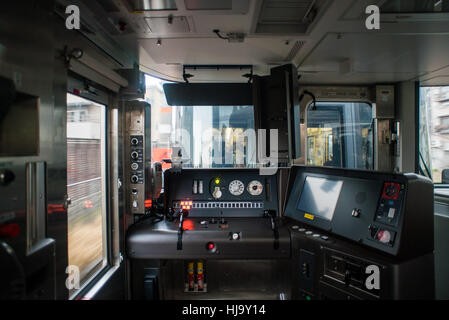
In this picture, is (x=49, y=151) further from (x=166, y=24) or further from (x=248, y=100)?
(x=248, y=100)

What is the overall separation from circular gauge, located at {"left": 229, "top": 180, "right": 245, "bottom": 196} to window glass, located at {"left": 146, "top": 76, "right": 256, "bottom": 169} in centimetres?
67

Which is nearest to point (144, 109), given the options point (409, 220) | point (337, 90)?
point (409, 220)

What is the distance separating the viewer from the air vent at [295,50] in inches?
88.2

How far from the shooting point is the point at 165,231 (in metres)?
2.26

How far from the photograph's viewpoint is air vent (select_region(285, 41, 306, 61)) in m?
2.24

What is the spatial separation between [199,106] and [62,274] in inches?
92.9

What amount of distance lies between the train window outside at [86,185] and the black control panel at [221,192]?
0.69 m

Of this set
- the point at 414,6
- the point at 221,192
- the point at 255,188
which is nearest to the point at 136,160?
the point at 221,192

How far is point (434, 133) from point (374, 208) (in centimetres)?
243

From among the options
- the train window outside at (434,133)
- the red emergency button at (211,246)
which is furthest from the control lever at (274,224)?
the train window outside at (434,133)

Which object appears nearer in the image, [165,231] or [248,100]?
[165,231]

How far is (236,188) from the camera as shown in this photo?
2.61 metres

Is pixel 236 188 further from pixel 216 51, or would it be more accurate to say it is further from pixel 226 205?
pixel 216 51

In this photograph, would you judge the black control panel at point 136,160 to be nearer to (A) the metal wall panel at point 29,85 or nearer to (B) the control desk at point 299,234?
(B) the control desk at point 299,234
